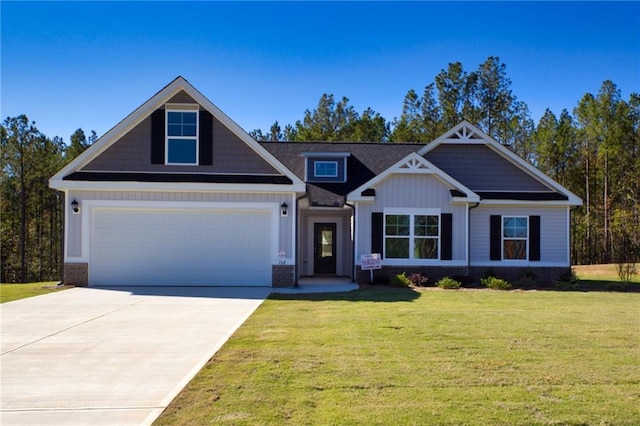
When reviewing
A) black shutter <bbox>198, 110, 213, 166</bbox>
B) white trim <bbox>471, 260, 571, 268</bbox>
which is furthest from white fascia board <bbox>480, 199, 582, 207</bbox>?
black shutter <bbox>198, 110, 213, 166</bbox>

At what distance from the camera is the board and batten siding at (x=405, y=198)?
16750 mm

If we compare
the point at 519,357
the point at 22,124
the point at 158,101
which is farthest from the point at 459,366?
the point at 22,124

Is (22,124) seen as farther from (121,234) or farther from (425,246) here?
(425,246)

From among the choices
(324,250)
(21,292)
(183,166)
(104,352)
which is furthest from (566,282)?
(21,292)

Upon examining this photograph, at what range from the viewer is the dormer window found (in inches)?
767

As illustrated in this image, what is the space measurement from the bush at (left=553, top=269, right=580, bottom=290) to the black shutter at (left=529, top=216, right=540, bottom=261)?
3.46 feet

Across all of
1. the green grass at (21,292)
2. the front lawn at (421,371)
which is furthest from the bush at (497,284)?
the green grass at (21,292)

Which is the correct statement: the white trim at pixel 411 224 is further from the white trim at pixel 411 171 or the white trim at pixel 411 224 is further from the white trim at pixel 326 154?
the white trim at pixel 326 154

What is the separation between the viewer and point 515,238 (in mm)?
18094

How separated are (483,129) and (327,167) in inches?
824

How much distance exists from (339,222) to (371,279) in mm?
3777

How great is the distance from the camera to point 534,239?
18.0 m

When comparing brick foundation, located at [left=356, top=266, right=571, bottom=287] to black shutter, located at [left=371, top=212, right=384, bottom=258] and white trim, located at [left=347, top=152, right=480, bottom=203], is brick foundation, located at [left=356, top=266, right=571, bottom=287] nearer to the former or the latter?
black shutter, located at [left=371, top=212, right=384, bottom=258]

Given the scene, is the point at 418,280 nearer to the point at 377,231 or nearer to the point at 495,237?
the point at 377,231
